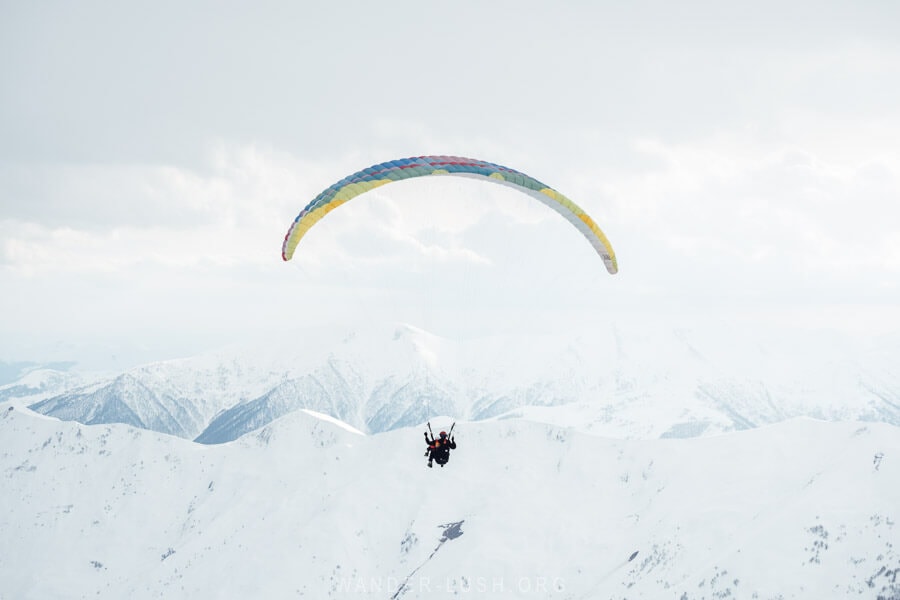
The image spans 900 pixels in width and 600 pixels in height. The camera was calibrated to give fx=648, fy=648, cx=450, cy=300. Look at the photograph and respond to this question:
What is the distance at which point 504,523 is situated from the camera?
139625 mm

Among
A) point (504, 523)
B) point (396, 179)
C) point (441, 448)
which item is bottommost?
point (504, 523)

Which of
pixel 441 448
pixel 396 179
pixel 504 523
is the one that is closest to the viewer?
pixel 441 448

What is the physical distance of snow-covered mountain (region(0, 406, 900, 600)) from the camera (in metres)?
92.3

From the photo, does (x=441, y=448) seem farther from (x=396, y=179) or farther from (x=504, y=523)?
(x=504, y=523)

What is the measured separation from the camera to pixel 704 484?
→ 423 ft

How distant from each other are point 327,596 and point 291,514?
31.7m

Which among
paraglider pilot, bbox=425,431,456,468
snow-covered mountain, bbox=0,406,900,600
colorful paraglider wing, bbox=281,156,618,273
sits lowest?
snow-covered mountain, bbox=0,406,900,600

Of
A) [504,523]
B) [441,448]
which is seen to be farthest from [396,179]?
[504,523]

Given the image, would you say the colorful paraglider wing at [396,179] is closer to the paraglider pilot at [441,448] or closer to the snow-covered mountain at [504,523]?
the paraglider pilot at [441,448]

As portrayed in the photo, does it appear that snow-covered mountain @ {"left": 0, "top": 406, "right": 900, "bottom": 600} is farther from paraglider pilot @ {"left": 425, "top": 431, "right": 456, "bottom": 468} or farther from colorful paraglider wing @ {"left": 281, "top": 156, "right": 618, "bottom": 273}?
colorful paraglider wing @ {"left": 281, "top": 156, "right": 618, "bottom": 273}

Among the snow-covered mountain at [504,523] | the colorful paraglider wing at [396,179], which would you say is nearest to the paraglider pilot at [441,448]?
the colorful paraglider wing at [396,179]

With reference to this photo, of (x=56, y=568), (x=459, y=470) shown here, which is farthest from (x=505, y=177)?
(x=56, y=568)

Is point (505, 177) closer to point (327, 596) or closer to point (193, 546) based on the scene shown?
point (327, 596)

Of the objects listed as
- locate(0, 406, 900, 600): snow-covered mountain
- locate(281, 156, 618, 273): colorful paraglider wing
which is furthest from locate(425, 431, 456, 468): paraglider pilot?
locate(0, 406, 900, 600): snow-covered mountain
